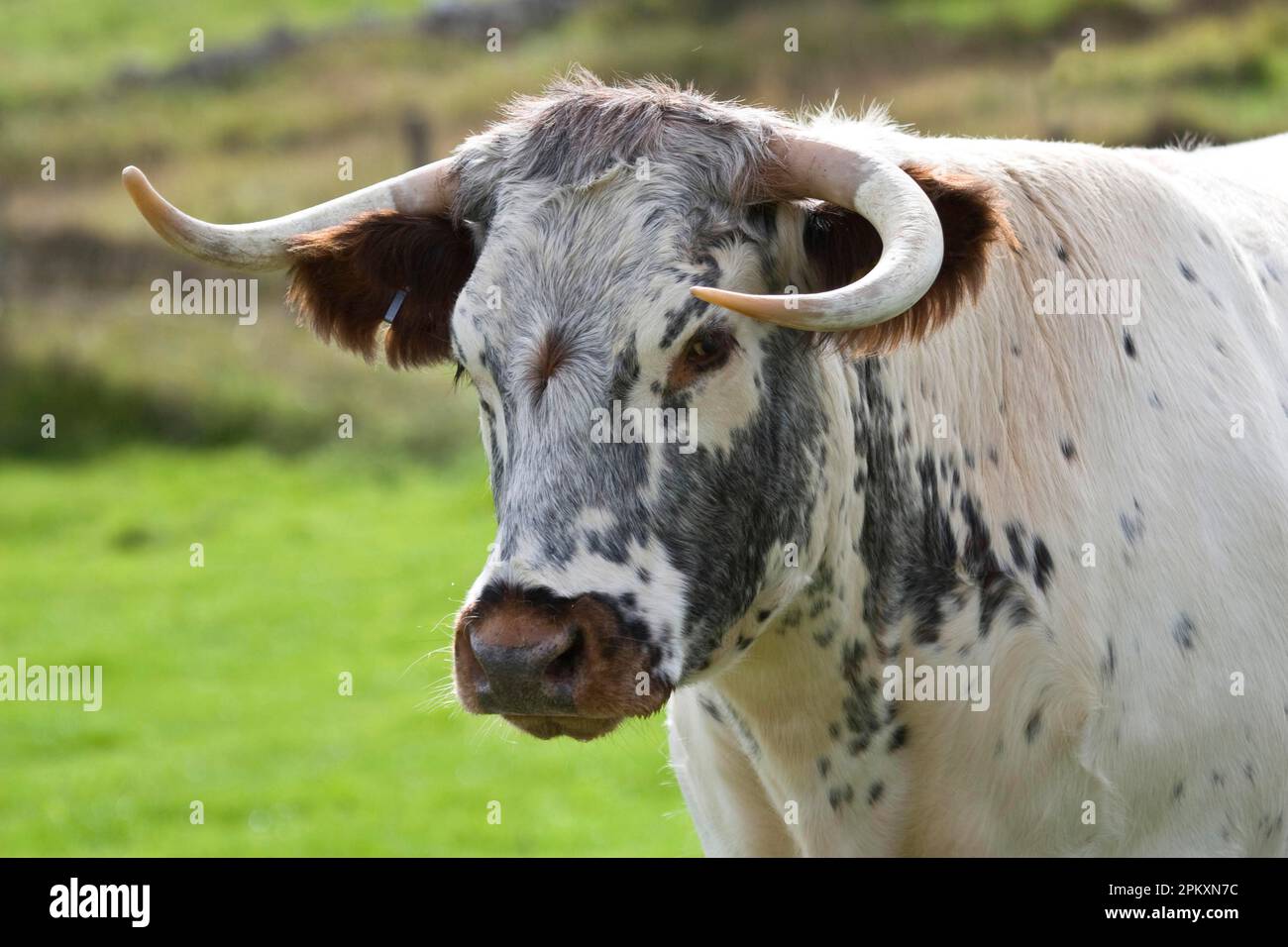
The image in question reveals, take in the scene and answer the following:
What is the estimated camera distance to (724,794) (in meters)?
4.53

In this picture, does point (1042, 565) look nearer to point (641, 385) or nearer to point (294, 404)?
point (641, 385)

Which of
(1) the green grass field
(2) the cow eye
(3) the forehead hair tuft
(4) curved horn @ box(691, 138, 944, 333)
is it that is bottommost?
(1) the green grass field

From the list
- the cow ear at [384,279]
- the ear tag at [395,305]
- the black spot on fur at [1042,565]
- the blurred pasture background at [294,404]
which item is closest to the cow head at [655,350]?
the cow ear at [384,279]

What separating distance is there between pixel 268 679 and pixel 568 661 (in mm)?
8738

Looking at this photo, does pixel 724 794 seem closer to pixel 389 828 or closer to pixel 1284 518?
pixel 1284 518

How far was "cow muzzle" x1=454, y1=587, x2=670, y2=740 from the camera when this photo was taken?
3410 mm

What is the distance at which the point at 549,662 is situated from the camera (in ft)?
11.2

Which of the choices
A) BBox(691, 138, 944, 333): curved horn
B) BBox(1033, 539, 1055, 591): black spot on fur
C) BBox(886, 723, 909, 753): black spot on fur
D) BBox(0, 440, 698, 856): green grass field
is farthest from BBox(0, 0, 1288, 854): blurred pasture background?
BBox(691, 138, 944, 333): curved horn

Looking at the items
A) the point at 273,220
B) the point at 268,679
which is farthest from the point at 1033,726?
the point at 268,679

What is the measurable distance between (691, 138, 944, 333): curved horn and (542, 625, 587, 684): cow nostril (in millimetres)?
723

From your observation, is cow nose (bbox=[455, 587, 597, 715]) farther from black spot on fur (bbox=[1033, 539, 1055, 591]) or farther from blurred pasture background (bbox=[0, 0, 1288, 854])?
blurred pasture background (bbox=[0, 0, 1288, 854])

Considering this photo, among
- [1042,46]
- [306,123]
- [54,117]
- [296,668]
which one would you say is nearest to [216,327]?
[306,123]

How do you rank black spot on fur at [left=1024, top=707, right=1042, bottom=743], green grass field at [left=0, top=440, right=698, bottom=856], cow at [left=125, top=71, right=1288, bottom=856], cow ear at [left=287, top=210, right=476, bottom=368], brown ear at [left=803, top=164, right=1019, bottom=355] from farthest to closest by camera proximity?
green grass field at [left=0, top=440, right=698, bottom=856], cow ear at [left=287, top=210, right=476, bottom=368], black spot on fur at [left=1024, top=707, right=1042, bottom=743], brown ear at [left=803, top=164, right=1019, bottom=355], cow at [left=125, top=71, right=1288, bottom=856]

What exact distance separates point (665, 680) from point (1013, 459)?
3.44 ft
